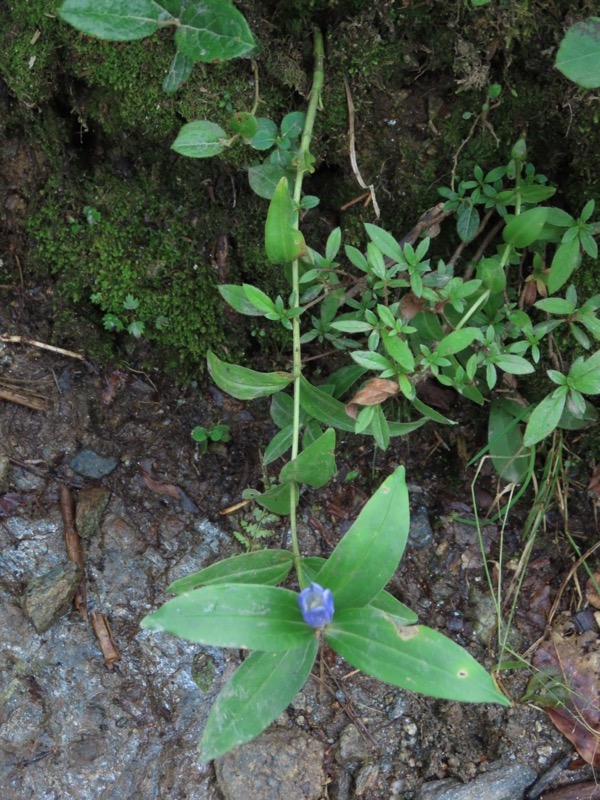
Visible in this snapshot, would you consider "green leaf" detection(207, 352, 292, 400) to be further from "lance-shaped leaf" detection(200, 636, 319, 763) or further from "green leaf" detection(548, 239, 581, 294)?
"green leaf" detection(548, 239, 581, 294)

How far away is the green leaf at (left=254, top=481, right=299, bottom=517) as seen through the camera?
1.85 meters

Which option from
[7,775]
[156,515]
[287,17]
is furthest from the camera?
[156,515]

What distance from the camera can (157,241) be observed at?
2217 millimetres

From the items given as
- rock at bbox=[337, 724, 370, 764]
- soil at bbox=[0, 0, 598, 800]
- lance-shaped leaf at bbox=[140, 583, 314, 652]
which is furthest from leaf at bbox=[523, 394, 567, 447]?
rock at bbox=[337, 724, 370, 764]

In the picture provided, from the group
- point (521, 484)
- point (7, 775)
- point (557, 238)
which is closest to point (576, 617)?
point (521, 484)

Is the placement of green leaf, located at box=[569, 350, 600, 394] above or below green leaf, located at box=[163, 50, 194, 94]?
below

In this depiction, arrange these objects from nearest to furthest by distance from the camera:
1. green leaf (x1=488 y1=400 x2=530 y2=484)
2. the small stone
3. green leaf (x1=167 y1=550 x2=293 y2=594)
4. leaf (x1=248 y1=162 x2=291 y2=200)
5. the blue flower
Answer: the blue flower → green leaf (x1=167 y1=550 x2=293 y2=594) → leaf (x1=248 y1=162 x2=291 y2=200) → the small stone → green leaf (x1=488 y1=400 x2=530 y2=484)

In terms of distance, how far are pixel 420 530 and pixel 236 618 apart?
1.07 metres

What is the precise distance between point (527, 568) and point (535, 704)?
409mm

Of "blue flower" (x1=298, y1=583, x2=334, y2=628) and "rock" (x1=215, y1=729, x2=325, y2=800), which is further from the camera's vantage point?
"rock" (x1=215, y1=729, x2=325, y2=800)

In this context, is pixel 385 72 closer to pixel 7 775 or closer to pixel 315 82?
pixel 315 82

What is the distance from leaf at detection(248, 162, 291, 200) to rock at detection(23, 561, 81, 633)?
1.23 m

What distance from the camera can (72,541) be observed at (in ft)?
6.89

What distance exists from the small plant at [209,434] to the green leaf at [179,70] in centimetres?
103
